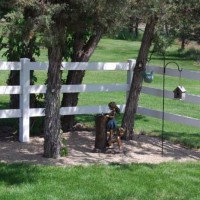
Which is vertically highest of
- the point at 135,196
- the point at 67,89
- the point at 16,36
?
the point at 16,36

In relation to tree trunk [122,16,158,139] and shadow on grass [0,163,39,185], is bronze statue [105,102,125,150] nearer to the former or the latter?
tree trunk [122,16,158,139]

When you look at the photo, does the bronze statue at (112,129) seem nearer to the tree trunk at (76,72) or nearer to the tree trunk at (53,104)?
the tree trunk at (53,104)

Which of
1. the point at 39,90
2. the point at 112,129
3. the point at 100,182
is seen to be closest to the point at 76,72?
the point at 39,90

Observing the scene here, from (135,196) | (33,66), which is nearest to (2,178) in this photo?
(135,196)

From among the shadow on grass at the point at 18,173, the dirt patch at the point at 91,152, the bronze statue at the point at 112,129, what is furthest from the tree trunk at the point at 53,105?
the bronze statue at the point at 112,129

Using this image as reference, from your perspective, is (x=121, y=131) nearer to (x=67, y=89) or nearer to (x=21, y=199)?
(x=67, y=89)

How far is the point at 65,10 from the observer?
743 centimetres

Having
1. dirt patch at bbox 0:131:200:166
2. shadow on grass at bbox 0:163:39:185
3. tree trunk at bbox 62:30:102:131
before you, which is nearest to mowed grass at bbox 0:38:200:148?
dirt patch at bbox 0:131:200:166

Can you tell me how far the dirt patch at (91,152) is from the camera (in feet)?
27.6

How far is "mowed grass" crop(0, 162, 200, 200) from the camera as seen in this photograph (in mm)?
6695

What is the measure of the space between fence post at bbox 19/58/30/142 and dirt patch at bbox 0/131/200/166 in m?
0.18

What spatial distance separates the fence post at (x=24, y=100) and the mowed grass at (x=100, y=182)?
194cm

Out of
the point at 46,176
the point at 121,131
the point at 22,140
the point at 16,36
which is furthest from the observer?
the point at 22,140

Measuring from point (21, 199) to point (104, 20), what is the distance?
2678 mm
